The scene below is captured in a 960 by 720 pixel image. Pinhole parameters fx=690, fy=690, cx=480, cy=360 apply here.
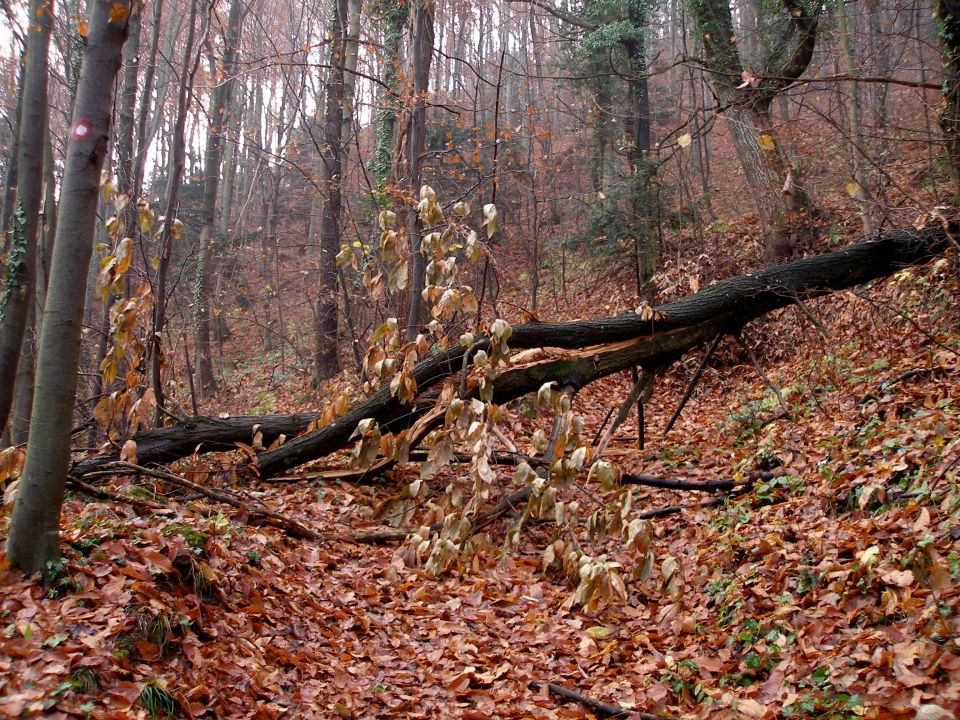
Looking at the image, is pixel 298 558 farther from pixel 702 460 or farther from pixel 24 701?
pixel 702 460

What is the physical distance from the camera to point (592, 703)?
4012 millimetres

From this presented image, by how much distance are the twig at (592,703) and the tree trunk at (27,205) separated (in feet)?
15.7

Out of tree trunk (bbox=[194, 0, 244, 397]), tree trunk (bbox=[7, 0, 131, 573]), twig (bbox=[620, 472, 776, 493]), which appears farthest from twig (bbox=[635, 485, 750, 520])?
tree trunk (bbox=[194, 0, 244, 397])

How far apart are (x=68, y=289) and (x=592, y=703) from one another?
3615mm

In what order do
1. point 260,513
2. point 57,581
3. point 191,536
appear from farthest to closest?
point 260,513, point 191,536, point 57,581

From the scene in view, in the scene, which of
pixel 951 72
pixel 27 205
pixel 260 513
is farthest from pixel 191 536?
pixel 951 72

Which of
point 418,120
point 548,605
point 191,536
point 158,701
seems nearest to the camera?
point 158,701

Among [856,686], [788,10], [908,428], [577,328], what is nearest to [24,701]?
[856,686]

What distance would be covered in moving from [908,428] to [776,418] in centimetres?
223

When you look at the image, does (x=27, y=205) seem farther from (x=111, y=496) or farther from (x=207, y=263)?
(x=207, y=263)

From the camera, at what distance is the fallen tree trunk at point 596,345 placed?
7.01 m

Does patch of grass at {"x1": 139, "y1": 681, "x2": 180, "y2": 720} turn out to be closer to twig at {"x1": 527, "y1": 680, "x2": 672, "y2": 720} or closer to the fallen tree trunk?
twig at {"x1": 527, "y1": 680, "x2": 672, "y2": 720}

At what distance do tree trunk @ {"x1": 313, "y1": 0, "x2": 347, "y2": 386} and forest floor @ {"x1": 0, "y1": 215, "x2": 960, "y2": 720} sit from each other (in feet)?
21.5

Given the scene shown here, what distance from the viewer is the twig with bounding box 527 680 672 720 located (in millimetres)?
3779
